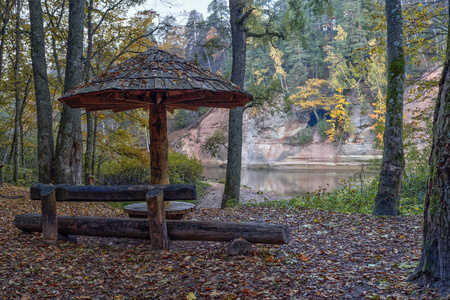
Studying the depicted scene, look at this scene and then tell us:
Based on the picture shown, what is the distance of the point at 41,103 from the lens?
350 inches

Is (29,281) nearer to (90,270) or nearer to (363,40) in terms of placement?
(90,270)

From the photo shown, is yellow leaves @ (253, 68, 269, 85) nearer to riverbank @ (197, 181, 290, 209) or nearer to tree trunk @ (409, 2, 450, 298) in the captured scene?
riverbank @ (197, 181, 290, 209)

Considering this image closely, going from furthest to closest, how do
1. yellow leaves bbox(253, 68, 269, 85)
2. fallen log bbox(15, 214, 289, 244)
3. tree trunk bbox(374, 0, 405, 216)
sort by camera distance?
1. yellow leaves bbox(253, 68, 269, 85)
2. tree trunk bbox(374, 0, 405, 216)
3. fallen log bbox(15, 214, 289, 244)

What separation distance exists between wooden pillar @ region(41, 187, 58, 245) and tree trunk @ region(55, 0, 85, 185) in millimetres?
4084

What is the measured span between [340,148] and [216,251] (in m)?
A: 32.7

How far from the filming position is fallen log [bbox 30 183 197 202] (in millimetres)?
4547

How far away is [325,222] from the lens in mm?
6535

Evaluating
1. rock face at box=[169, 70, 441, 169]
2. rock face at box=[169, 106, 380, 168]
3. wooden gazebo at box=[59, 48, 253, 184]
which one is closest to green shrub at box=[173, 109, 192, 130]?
rock face at box=[169, 106, 380, 168]

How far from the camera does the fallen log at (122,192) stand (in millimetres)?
4547

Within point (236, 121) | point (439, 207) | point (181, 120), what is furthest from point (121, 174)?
point (181, 120)

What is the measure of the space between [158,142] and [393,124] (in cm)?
482

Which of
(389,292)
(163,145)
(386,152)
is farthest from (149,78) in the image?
(386,152)

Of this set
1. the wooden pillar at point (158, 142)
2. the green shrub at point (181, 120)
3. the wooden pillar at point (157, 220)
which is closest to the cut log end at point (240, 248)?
the wooden pillar at point (157, 220)

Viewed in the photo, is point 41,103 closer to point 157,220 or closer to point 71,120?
point 71,120
